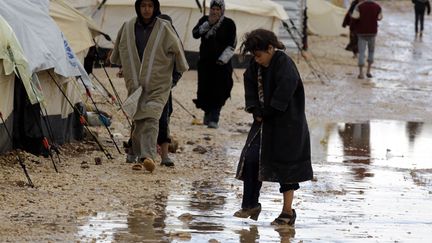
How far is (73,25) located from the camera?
12.6m

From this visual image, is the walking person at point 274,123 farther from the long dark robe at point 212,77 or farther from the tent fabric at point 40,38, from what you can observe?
the long dark robe at point 212,77

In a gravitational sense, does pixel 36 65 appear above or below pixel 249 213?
above

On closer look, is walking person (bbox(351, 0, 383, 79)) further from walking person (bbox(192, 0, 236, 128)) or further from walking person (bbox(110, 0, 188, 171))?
walking person (bbox(110, 0, 188, 171))

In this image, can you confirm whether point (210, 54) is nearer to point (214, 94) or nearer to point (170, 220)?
point (214, 94)

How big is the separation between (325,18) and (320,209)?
24.4 m

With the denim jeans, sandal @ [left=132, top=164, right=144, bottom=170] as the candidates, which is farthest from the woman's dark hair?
the denim jeans

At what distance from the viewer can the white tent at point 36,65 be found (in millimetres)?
10227

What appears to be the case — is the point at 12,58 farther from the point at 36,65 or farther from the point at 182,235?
the point at 182,235

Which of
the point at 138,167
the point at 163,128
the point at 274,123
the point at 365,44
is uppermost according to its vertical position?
the point at 274,123

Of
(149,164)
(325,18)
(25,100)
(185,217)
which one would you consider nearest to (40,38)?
(25,100)

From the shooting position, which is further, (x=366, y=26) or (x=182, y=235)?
(x=366, y=26)

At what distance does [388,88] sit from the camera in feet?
71.8

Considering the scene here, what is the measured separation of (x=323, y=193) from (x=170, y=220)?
2004 millimetres

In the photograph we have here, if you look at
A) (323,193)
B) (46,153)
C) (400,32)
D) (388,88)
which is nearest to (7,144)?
(46,153)
